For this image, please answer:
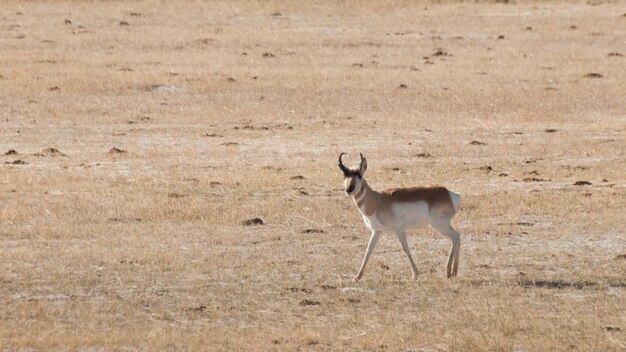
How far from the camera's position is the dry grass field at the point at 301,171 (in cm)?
1175

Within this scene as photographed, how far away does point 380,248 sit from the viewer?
608 inches

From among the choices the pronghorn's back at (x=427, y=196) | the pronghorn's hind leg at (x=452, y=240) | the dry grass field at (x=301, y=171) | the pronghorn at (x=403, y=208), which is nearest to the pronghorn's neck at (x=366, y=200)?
the pronghorn at (x=403, y=208)

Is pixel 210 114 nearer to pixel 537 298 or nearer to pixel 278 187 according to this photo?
pixel 278 187

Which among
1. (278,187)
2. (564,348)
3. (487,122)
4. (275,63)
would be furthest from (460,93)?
(564,348)

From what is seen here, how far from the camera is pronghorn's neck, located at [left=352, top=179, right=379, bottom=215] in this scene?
13.3 metres

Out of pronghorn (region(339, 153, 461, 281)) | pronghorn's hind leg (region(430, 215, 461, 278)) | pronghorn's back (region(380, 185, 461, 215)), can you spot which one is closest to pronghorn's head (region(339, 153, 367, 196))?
pronghorn (region(339, 153, 461, 281))

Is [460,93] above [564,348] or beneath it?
beneath

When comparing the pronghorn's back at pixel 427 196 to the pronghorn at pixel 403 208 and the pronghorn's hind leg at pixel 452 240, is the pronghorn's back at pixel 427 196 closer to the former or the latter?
the pronghorn at pixel 403 208

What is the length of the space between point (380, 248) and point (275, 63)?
18.5 meters

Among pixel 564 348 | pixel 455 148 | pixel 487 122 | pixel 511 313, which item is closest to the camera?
pixel 564 348

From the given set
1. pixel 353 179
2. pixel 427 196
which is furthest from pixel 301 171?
pixel 353 179

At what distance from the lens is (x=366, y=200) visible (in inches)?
523

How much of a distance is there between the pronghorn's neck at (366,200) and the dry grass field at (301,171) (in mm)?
845

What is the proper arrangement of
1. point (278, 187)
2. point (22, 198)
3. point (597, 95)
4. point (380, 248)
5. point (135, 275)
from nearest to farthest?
point (135, 275) → point (380, 248) → point (22, 198) → point (278, 187) → point (597, 95)
